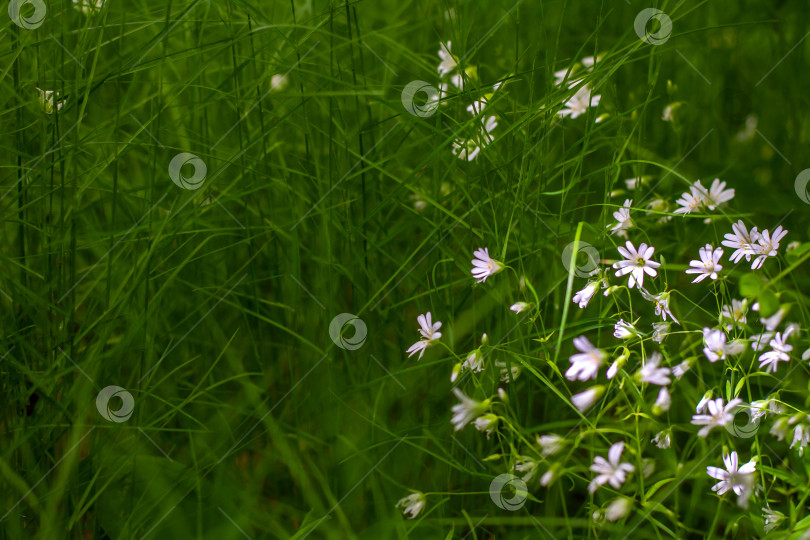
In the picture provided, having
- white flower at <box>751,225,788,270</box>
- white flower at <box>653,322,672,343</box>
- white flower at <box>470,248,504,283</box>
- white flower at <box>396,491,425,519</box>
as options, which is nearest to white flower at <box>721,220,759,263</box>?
white flower at <box>751,225,788,270</box>

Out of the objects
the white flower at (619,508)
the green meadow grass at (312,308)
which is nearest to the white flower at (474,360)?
A: the green meadow grass at (312,308)

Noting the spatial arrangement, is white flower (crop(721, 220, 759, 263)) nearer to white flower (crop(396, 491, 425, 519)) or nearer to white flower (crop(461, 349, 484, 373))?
white flower (crop(461, 349, 484, 373))

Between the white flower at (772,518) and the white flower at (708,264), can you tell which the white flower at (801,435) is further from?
the white flower at (708,264)

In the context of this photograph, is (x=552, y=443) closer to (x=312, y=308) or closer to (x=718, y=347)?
(x=718, y=347)

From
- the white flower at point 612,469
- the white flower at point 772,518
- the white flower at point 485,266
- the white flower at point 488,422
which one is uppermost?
the white flower at point 485,266

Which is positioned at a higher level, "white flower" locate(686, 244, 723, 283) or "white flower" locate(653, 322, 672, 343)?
"white flower" locate(686, 244, 723, 283)

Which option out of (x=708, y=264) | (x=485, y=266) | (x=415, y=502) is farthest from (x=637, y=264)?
(x=415, y=502)
